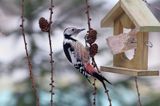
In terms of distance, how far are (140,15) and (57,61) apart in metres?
0.59

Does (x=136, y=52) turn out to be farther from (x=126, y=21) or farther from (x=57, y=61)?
(x=57, y=61)

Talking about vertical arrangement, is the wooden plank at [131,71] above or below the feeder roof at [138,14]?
below

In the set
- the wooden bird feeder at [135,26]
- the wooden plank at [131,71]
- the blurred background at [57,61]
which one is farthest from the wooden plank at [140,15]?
the blurred background at [57,61]

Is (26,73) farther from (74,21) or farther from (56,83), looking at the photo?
(74,21)

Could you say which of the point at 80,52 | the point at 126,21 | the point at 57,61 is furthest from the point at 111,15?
the point at 57,61

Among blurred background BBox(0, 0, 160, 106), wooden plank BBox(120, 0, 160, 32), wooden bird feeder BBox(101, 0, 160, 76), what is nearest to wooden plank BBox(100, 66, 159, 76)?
wooden bird feeder BBox(101, 0, 160, 76)

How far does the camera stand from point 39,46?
1.44 meters

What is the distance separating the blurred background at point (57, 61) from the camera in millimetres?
1415

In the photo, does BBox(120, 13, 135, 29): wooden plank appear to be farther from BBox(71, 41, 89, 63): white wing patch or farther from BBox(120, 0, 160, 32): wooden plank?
BBox(71, 41, 89, 63): white wing patch

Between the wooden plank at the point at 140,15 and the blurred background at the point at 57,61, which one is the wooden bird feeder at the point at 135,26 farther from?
the blurred background at the point at 57,61

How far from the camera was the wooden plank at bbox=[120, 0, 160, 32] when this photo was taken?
0.86m

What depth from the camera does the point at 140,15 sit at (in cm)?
90

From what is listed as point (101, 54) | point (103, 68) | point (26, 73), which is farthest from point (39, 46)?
point (103, 68)

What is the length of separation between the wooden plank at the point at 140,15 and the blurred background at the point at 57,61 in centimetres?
48
